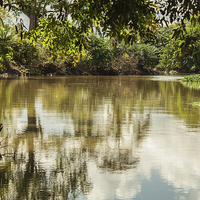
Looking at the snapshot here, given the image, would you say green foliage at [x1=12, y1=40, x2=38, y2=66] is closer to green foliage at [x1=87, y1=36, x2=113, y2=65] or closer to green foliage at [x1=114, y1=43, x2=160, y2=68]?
green foliage at [x1=87, y1=36, x2=113, y2=65]

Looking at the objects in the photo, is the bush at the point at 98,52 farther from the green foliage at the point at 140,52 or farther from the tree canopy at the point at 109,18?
the tree canopy at the point at 109,18

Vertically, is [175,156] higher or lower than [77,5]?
lower

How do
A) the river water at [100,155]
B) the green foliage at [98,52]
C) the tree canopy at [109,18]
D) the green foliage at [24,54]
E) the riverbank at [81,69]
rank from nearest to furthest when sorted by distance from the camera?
the river water at [100,155], the tree canopy at [109,18], the riverbank at [81,69], the green foliage at [24,54], the green foliage at [98,52]

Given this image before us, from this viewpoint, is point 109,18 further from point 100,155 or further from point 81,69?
point 81,69

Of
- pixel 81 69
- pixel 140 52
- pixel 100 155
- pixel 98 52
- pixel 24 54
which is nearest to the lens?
pixel 100 155

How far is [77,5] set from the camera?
7.34 meters

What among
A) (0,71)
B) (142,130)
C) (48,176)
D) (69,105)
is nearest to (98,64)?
(0,71)

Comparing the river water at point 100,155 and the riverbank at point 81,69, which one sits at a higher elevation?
the riverbank at point 81,69

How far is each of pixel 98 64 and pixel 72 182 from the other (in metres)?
44.0

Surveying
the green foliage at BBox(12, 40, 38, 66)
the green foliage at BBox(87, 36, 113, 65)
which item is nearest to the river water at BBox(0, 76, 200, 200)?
the green foliage at BBox(12, 40, 38, 66)

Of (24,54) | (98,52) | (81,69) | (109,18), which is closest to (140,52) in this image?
(98,52)

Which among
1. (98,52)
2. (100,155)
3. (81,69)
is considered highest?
(98,52)

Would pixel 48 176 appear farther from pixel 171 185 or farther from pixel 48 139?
pixel 48 139

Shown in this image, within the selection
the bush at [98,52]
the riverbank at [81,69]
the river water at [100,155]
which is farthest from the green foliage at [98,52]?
the river water at [100,155]
